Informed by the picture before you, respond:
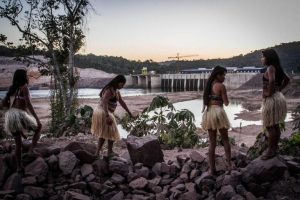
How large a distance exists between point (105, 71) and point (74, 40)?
107380 millimetres

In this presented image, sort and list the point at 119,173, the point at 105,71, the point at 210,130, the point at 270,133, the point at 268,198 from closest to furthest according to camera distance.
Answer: the point at 268,198
the point at 270,133
the point at 210,130
the point at 119,173
the point at 105,71

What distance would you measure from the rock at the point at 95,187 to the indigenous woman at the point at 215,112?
1.86 metres

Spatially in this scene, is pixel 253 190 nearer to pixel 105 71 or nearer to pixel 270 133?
pixel 270 133

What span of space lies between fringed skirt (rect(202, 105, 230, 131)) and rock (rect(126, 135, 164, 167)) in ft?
4.38

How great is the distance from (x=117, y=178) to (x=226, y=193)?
194cm

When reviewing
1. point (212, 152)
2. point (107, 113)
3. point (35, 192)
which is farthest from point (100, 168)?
point (212, 152)

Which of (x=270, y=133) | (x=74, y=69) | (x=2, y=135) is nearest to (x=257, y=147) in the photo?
(x=270, y=133)

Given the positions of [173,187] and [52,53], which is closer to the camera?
[173,187]

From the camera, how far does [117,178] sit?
604 centimetres

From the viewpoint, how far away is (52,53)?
46.8 ft

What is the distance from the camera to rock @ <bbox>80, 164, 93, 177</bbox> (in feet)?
19.6

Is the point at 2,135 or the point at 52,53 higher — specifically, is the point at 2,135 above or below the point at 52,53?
below

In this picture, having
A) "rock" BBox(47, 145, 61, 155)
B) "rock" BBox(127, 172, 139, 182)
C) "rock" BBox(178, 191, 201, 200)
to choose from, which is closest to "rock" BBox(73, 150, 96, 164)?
"rock" BBox(47, 145, 61, 155)

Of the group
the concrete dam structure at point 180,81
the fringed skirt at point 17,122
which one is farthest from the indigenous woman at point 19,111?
the concrete dam structure at point 180,81
